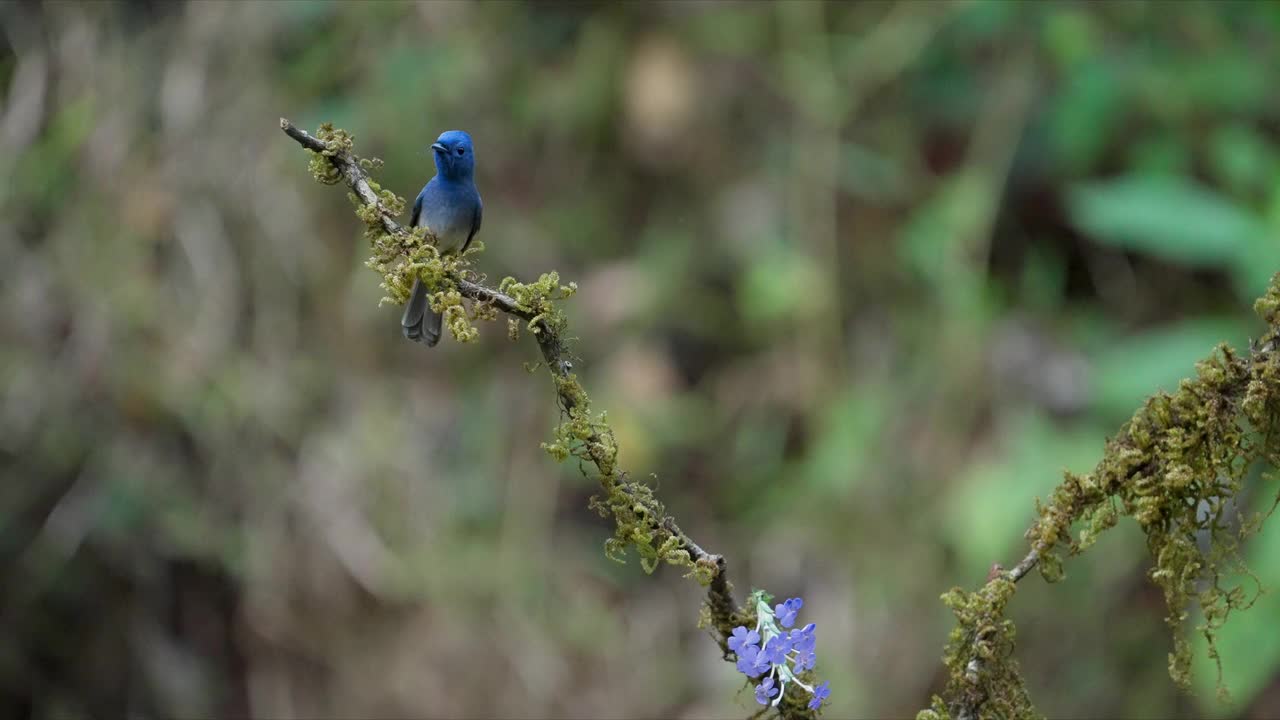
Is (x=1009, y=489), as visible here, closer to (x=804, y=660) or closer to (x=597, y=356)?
(x=597, y=356)

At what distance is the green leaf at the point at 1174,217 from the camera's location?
388cm

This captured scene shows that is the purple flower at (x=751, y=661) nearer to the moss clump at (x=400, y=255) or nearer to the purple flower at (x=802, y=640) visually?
the purple flower at (x=802, y=640)

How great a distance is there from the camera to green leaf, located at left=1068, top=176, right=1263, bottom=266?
12.7 feet

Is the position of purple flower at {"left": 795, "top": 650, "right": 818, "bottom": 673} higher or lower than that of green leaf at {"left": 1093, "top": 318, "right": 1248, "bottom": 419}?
lower

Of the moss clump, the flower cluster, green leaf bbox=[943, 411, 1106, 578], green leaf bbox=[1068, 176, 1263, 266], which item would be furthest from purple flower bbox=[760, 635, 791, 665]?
green leaf bbox=[1068, 176, 1263, 266]

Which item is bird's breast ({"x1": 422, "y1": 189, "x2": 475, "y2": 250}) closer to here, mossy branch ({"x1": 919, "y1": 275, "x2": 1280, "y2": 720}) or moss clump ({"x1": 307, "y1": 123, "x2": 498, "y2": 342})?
moss clump ({"x1": 307, "y1": 123, "x2": 498, "y2": 342})

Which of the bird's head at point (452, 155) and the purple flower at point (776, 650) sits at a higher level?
the bird's head at point (452, 155)

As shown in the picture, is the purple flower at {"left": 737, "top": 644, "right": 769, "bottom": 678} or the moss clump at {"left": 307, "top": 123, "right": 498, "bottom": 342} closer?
the purple flower at {"left": 737, "top": 644, "right": 769, "bottom": 678}

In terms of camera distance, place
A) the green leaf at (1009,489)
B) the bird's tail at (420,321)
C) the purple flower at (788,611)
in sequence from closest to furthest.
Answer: the purple flower at (788,611) → the bird's tail at (420,321) → the green leaf at (1009,489)

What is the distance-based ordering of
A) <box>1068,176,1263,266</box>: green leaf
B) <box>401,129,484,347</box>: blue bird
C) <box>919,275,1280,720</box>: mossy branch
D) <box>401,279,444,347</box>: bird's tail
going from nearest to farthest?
<box>919,275,1280,720</box>: mossy branch → <box>401,279,444,347</box>: bird's tail → <box>401,129,484,347</box>: blue bird → <box>1068,176,1263,266</box>: green leaf

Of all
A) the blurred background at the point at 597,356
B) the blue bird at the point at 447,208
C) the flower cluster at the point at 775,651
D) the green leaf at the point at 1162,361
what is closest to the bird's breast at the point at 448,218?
the blue bird at the point at 447,208

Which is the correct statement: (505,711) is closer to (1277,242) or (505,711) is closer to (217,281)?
(217,281)

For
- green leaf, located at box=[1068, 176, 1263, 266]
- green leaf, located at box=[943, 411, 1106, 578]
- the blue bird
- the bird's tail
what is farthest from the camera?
green leaf, located at box=[943, 411, 1106, 578]

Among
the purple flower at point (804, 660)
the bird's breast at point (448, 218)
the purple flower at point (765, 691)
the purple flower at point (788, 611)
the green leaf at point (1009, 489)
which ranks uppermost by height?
the green leaf at point (1009, 489)
